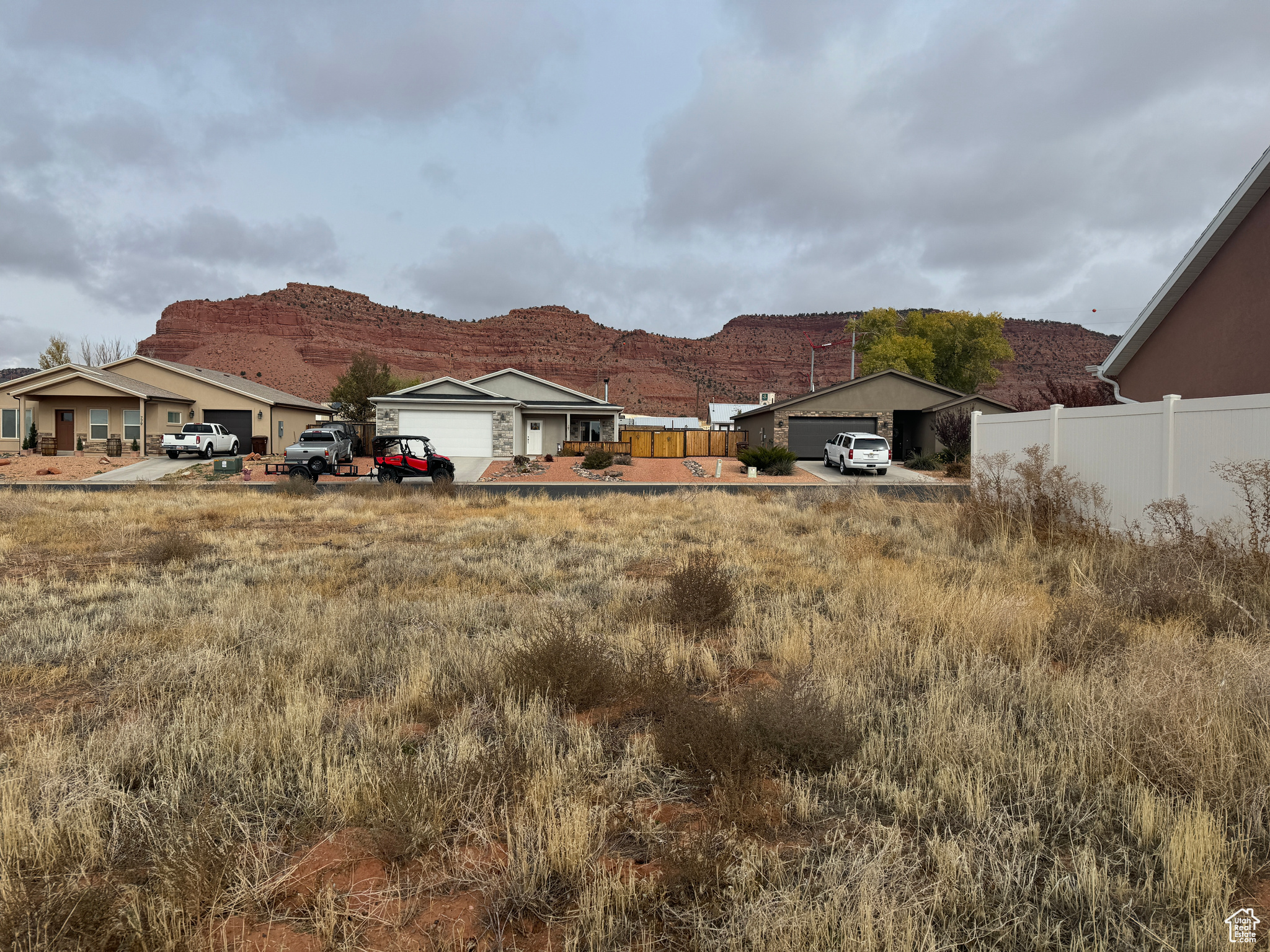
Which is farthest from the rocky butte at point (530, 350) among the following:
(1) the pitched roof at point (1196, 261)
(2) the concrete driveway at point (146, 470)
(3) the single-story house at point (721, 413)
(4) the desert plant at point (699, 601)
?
(4) the desert plant at point (699, 601)

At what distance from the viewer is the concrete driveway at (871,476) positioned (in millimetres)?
30719

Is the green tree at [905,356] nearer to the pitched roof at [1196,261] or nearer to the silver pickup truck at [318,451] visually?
the silver pickup truck at [318,451]

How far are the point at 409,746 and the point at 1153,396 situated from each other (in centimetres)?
1714

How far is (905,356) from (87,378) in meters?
58.8

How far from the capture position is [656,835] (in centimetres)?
308

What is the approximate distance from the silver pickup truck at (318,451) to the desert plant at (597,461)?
11.6m

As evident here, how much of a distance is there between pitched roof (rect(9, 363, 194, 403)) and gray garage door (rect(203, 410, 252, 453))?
322 cm

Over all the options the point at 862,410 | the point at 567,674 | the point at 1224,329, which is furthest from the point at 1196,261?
the point at 862,410

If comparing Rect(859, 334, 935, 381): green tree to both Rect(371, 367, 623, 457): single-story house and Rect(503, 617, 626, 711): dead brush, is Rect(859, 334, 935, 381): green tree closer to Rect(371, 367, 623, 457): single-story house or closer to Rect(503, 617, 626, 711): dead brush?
Rect(371, 367, 623, 457): single-story house

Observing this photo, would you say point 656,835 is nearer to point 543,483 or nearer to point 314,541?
point 314,541

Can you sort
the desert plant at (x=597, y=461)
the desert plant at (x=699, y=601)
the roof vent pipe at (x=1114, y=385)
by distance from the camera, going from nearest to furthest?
the desert plant at (x=699, y=601)
the roof vent pipe at (x=1114, y=385)
the desert plant at (x=597, y=461)

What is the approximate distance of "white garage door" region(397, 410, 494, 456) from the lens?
126ft

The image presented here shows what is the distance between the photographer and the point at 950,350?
62312 millimetres

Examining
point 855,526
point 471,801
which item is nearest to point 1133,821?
point 471,801
